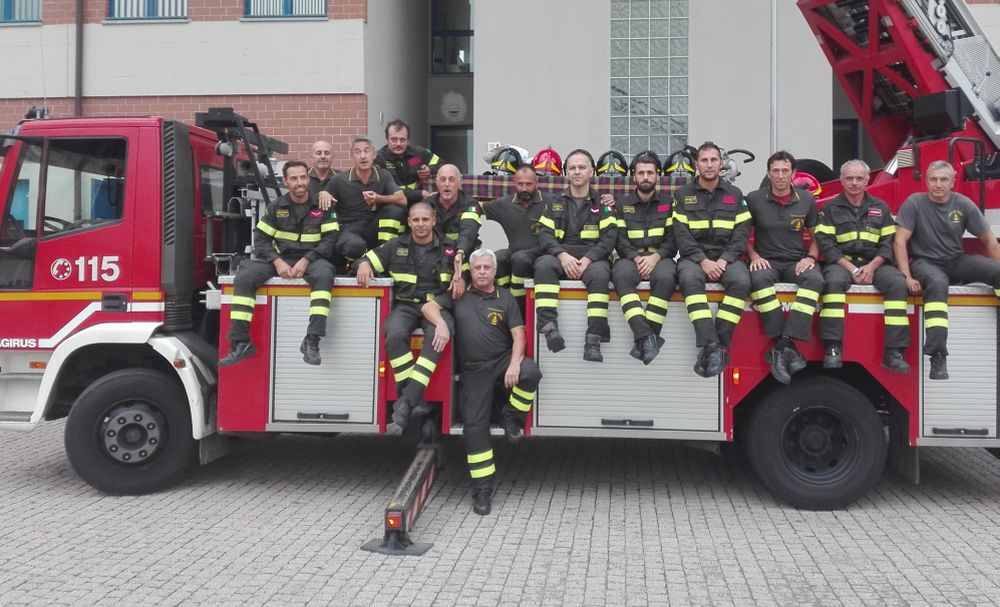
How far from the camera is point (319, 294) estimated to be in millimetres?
5578

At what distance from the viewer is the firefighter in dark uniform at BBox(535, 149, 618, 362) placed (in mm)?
5496

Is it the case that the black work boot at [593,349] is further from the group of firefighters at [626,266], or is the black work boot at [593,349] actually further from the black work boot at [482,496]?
the black work boot at [482,496]

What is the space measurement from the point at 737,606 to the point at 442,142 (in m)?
14.8

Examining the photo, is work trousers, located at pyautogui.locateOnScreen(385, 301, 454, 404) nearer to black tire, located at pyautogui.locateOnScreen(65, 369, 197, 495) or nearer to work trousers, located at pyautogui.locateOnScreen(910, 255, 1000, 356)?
black tire, located at pyautogui.locateOnScreen(65, 369, 197, 495)

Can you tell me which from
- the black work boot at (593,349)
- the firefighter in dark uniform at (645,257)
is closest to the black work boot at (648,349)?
the firefighter in dark uniform at (645,257)

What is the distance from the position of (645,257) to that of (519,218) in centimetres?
108

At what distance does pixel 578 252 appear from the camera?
5.92m

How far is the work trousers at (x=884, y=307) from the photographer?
17.4 feet

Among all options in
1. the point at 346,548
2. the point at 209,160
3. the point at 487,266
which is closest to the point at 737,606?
the point at 346,548

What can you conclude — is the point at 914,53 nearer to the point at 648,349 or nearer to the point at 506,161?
the point at 506,161

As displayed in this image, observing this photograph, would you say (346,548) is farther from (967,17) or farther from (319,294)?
(967,17)

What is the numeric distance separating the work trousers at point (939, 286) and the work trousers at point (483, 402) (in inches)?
98.8

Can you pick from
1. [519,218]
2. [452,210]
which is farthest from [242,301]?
[519,218]

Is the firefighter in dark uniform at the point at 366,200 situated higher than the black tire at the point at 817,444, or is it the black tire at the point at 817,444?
the firefighter in dark uniform at the point at 366,200
